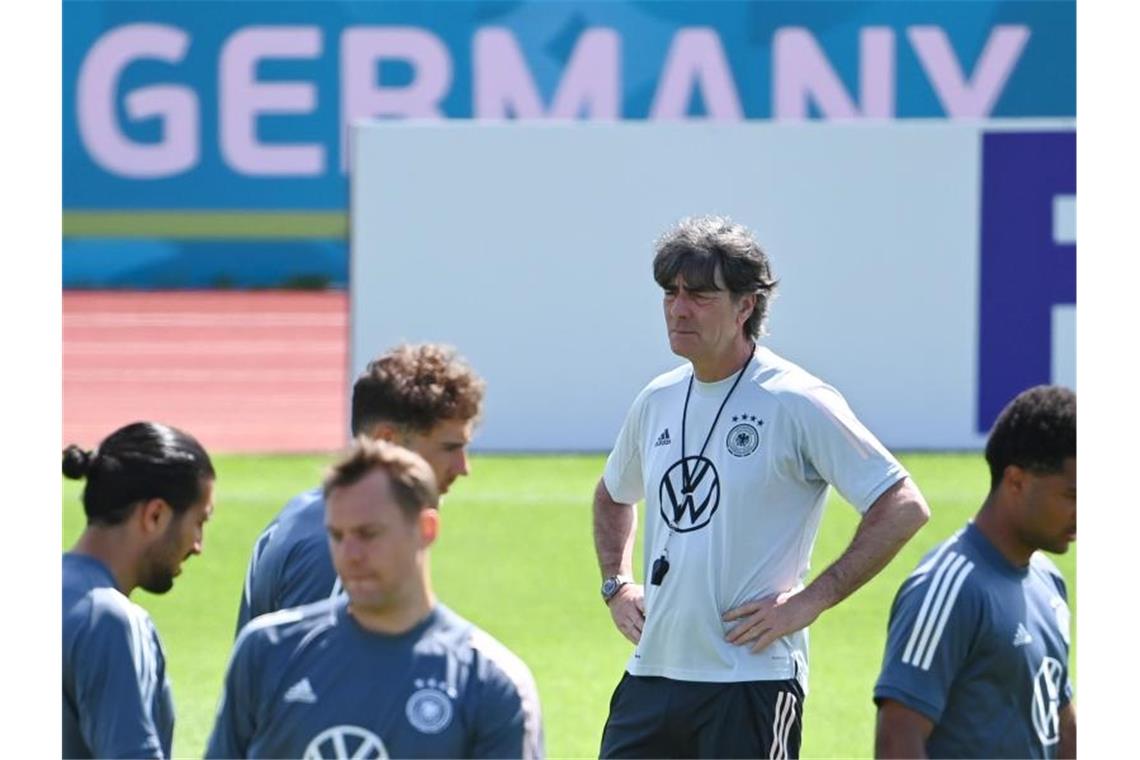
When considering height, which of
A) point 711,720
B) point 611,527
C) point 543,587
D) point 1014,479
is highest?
point 1014,479

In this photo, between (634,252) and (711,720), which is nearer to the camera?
(711,720)

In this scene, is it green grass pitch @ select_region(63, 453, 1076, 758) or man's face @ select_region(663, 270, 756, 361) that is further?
green grass pitch @ select_region(63, 453, 1076, 758)

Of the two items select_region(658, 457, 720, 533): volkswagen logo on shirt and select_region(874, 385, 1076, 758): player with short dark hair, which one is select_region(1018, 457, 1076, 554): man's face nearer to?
select_region(874, 385, 1076, 758): player with short dark hair

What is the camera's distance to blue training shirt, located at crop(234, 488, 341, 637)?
4695 millimetres

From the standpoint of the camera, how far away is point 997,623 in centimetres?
408

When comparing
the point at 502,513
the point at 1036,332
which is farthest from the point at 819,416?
the point at 1036,332

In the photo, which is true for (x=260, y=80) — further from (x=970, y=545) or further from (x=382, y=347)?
(x=970, y=545)

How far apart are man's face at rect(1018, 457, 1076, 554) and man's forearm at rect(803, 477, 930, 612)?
765 mm

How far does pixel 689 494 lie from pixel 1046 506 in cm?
118

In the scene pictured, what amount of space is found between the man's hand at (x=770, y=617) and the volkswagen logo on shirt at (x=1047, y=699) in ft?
2.61

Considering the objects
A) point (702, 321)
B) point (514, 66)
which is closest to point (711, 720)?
point (702, 321)

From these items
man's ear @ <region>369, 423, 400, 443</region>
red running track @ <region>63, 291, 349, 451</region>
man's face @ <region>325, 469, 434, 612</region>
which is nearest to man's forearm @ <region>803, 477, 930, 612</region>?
man's ear @ <region>369, 423, 400, 443</region>

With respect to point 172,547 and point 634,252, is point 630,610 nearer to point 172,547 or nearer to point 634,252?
point 172,547

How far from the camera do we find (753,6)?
27.0 metres
